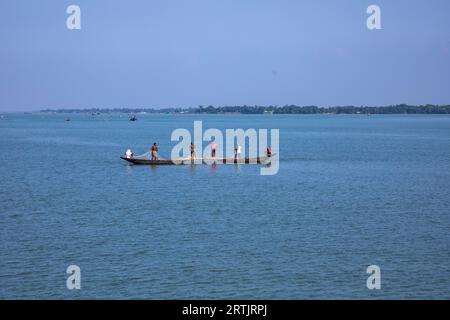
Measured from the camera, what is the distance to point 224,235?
32.4 meters

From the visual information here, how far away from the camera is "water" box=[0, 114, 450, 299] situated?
2470 centimetres

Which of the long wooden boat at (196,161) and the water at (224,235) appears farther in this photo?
the long wooden boat at (196,161)

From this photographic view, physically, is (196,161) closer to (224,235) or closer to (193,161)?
(193,161)

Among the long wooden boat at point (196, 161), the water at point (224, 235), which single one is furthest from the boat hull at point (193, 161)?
the water at point (224, 235)

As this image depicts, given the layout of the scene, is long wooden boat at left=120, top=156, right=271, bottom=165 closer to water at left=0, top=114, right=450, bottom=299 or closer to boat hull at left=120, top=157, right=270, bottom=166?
boat hull at left=120, top=157, right=270, bottom=166

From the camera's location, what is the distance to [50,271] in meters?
26.2

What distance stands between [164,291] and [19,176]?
37.7 meters

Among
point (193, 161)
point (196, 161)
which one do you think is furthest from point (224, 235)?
point (196, 161)

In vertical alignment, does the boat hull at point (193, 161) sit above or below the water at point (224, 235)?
above

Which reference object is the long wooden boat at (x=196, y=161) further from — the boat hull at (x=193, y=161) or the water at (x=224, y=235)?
the water at (x=224, y=235)

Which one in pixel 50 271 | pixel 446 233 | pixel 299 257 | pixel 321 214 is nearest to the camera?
pixel 50 271

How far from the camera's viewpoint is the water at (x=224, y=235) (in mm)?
24703
